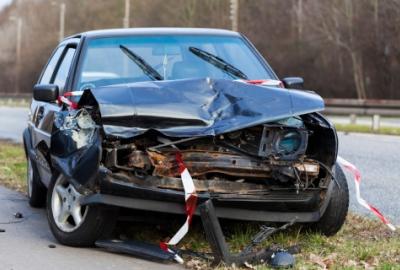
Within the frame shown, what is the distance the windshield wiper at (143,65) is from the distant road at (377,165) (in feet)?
8.69

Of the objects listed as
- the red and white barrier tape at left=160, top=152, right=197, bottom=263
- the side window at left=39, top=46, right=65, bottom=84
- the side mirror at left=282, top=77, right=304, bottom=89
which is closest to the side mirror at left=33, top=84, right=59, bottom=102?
the side window at left=39, top=46, right=65, bottom=84

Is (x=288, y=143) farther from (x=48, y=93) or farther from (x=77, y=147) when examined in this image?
(x=48, y=93)

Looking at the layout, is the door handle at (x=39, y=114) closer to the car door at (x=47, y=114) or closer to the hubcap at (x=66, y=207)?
the car door at (x=47, y=114)

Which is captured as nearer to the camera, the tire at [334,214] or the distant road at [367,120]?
the tire at [334,214]

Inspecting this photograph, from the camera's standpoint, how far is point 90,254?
496cm

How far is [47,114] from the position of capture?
6.23m

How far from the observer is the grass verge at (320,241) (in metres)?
4.64

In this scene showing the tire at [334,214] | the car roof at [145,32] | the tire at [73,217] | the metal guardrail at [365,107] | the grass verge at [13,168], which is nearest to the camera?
the tire at [73,217]

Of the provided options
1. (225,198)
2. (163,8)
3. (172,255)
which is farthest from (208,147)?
(163,8)

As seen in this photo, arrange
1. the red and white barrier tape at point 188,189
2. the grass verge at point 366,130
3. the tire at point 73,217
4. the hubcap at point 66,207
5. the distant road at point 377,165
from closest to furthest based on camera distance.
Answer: the red and white barrier tape at point 188,189, the tire at point 73,217, the hubcap at point 66,207, the distant road at point 377,165, the grass verge at point 366,130

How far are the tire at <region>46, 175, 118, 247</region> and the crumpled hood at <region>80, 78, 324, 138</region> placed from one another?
68 centimetres

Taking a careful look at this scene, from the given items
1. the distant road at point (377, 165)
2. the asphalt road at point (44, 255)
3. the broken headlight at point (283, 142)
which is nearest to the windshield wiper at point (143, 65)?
the broken headlight at point (283, 142)

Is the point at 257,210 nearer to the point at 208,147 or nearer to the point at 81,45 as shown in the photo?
the point at 208,147

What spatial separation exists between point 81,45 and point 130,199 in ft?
6.73
